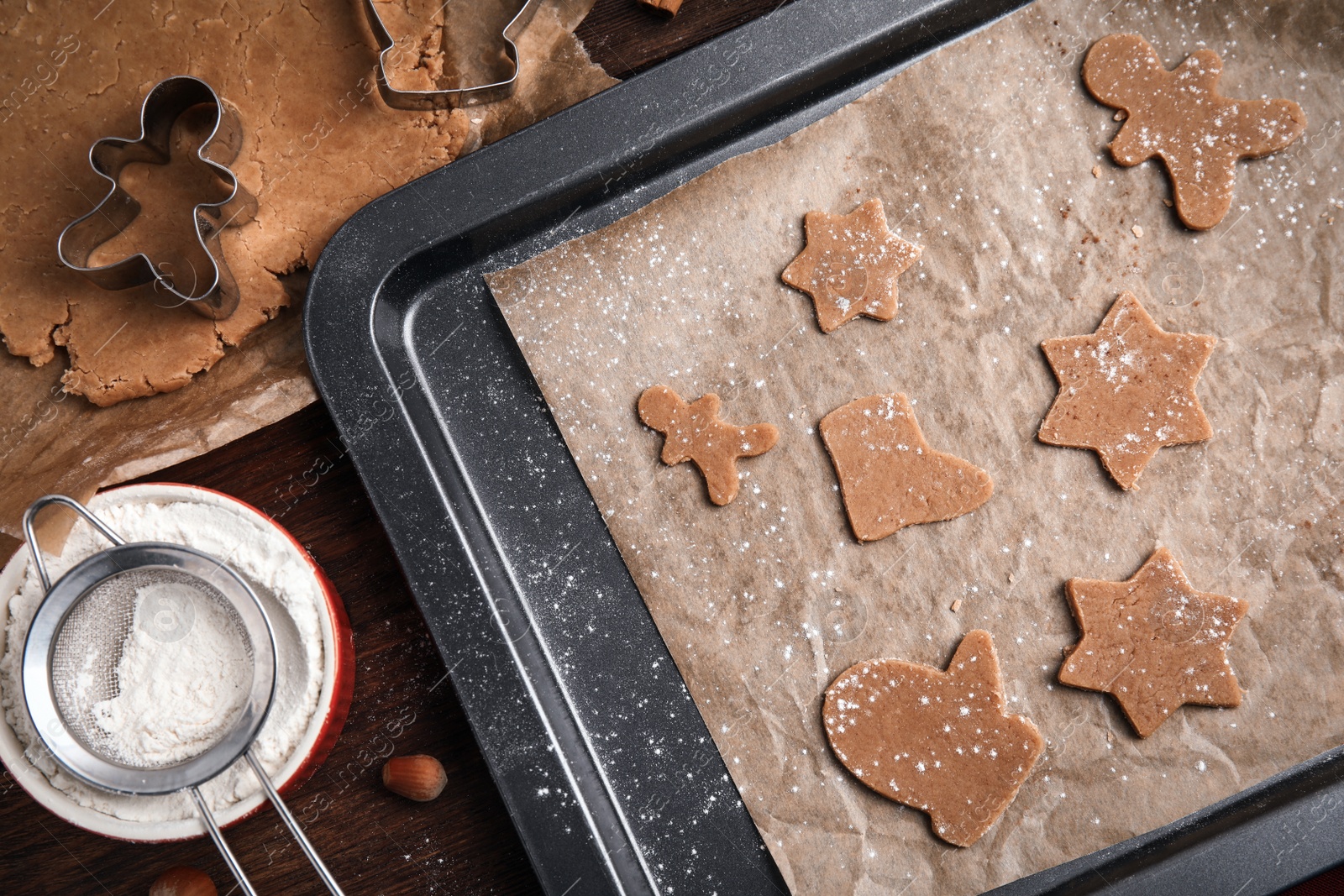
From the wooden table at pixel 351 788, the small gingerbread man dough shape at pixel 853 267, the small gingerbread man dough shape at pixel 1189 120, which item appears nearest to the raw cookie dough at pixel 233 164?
the wooden table at pixel 351 788

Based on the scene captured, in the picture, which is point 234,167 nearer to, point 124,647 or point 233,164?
point 233,164

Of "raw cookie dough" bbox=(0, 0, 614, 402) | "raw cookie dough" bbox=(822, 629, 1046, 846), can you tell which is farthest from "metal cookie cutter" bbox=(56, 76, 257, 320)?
"raw cookie dough" bbox=(822, 629, 1046, 846)

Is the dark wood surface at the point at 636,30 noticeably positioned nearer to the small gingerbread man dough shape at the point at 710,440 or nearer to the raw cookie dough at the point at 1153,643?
the small gingerbread man dough shape at the point at 710,440

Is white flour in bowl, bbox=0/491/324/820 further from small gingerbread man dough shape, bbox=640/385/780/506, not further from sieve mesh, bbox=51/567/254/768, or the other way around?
small gingerbread man dough shape, bbox=640/385/780/506

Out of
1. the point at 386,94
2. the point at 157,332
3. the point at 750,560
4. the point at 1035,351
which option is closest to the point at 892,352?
the point at 1035,351

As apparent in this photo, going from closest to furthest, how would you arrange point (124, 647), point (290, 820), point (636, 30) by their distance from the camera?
point (290, 820), point (124, 647), point (636, 30)

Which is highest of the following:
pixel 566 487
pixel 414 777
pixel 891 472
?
pixel 891 472

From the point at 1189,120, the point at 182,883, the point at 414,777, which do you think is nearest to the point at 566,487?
the point at 414,777
